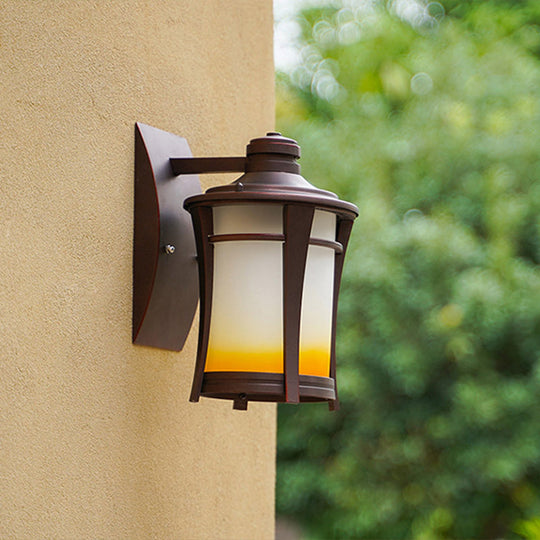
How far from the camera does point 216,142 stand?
175 centimetres

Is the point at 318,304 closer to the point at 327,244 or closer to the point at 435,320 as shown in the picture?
the point at 327,244

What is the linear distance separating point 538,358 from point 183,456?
614cm

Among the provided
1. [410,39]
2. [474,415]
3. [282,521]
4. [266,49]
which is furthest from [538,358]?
[266,49]

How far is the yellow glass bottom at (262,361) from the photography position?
1248 mm

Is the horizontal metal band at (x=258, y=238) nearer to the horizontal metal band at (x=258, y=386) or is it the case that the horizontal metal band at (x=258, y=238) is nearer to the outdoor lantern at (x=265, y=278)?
the outdoor lantern at (x=265, y=278)

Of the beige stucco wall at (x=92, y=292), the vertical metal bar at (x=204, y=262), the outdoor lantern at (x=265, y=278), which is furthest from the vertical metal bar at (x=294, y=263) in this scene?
the beige stucco wall at (x=92, y=292)

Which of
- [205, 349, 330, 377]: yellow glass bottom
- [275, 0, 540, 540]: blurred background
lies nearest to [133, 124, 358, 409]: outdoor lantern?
[205, 349, 330, 377]: yellow glass bottom

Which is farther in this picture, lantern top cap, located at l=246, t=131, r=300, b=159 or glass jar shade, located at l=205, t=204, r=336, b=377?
lantern top cap, located at l=246, t=131, r=300, b=159

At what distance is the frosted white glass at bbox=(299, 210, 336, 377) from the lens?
1283 mm

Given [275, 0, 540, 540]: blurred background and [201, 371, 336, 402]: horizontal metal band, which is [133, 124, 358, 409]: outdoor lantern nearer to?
[201, 371, 336, 402]: horizontal metal band

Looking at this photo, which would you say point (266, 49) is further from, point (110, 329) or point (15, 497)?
point (15, 497)

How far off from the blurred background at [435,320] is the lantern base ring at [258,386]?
6.01 metres

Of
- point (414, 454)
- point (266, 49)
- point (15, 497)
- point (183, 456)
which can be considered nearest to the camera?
point (15, 497)

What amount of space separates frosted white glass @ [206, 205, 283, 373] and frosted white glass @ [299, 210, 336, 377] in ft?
0.14
